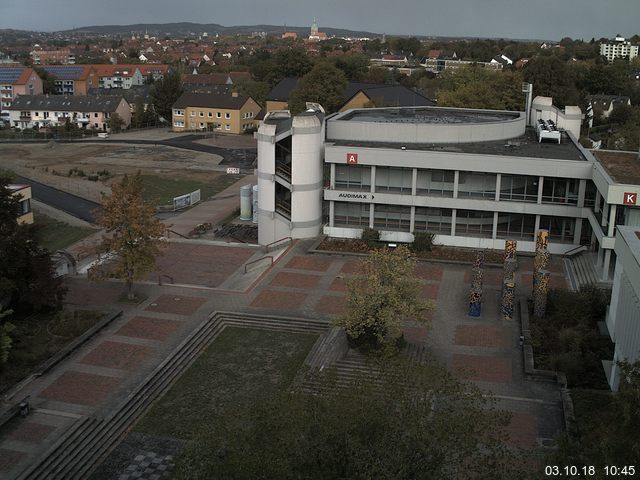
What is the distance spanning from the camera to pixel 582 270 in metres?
37.2

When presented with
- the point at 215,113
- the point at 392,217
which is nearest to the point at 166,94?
the point at 215,113

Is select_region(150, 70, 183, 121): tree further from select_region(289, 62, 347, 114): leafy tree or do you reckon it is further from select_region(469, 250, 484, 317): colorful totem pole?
select_region(469, 250, 484, 317): colorful totem pole

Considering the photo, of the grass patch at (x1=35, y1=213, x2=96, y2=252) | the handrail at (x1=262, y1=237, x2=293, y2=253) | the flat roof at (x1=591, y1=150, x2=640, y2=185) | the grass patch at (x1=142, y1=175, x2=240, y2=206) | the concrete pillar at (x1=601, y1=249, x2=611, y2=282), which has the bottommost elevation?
the grass patch at (x1=35, y1=213, x2=96, y2=252)

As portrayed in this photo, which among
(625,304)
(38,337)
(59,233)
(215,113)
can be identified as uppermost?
(625,304)

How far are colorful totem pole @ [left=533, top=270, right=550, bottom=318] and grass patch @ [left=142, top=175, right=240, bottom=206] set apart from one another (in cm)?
3370

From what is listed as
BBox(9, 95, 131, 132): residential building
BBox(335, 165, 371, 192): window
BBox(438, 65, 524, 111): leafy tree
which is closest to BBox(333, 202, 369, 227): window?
BBox(335, 165, 371, 192): window

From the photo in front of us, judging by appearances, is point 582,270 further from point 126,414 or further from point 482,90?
point 482,90

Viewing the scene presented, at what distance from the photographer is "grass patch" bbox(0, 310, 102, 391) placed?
26.3 metres

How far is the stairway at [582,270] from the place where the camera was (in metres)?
35.1

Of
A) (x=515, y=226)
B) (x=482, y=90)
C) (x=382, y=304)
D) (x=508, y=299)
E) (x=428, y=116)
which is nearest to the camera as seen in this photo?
(x=382, y=304)

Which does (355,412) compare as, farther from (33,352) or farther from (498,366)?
(33,352)

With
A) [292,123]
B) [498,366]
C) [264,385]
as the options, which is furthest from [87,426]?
[292,123]

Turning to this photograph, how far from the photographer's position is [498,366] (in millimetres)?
27438

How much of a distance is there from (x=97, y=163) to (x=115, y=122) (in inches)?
1091
